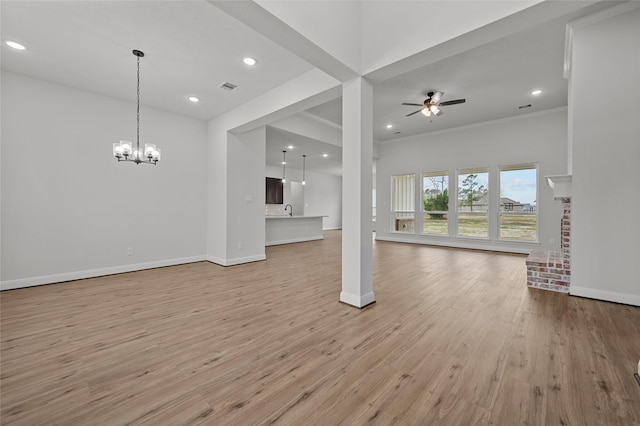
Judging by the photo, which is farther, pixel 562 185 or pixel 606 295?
pixel 562 185

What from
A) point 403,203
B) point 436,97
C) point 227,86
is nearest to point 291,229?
point 403,203

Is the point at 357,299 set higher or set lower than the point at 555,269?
lower

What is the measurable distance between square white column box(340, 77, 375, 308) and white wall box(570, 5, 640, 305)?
2540 millimetres

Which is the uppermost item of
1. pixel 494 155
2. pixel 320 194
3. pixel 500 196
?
pixel 494 155

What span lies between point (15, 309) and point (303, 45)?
415 centimetres

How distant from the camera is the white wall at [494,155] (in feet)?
18.8

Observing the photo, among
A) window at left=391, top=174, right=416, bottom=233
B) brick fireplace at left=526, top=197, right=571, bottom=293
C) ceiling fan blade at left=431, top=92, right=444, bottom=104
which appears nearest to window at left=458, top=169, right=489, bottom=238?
window at left=391, top=174, right=416, bottom=233

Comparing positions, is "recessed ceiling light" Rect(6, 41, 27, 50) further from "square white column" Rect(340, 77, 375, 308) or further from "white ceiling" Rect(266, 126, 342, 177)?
"square white column" Rect(340, 77, 375, 308)

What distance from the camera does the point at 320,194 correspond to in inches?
510

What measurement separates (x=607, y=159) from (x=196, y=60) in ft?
16.4

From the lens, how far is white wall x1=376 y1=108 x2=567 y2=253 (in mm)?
5734

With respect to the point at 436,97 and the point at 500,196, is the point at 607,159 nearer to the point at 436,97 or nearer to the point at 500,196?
the point at 436,97

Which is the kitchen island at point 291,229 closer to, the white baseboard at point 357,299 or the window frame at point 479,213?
the window frame at point 479,213

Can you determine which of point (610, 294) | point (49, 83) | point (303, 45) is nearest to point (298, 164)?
point (49, 83)
